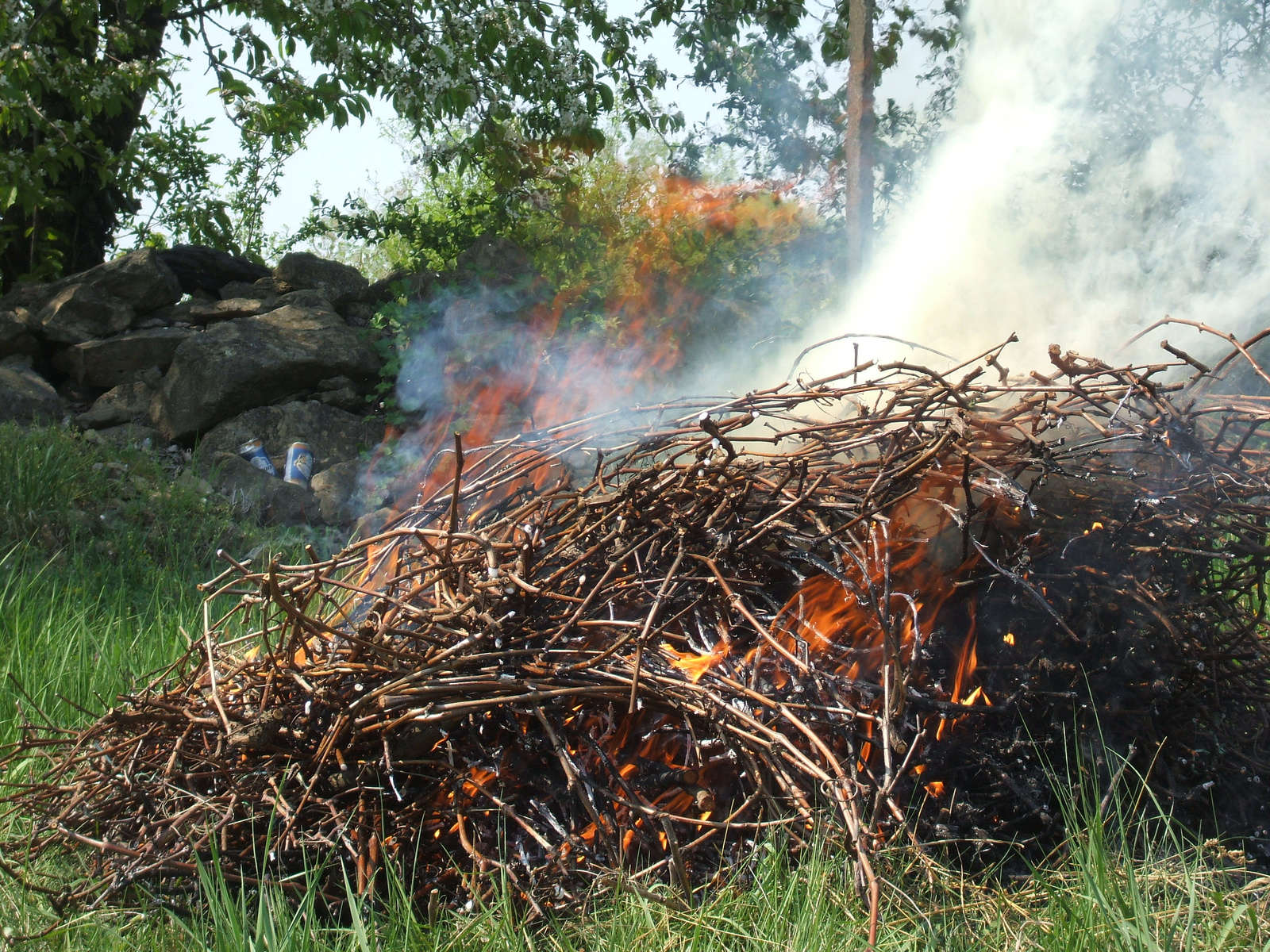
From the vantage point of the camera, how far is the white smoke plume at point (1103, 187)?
3.84 m

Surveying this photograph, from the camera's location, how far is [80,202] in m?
9.55

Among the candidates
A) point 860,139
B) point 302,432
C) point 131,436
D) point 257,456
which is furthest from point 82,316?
point 860,139

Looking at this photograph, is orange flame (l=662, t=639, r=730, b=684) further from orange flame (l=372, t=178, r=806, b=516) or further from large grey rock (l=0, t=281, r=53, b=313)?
large grey rock (l=0, t=281, r=53, b=313)

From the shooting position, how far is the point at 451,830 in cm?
195

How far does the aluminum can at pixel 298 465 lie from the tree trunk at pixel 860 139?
4.33m

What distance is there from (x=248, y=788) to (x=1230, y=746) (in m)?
2.22

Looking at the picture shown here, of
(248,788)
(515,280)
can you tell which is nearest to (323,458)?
(515,280)

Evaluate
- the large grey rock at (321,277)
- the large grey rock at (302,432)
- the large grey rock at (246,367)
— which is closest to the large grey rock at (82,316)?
the large grey rock at (246,367)

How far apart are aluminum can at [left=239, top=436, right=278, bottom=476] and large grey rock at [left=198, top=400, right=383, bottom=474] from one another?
0.28m

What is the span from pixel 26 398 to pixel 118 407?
27.4 inches

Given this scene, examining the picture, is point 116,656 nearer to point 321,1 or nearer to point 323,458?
point 323,458

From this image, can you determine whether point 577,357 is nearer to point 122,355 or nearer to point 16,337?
point 122,355

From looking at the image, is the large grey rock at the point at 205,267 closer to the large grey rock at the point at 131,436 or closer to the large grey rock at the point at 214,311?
the large grey rock at the point at 214,311

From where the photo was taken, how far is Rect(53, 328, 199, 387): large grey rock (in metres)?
8.09
